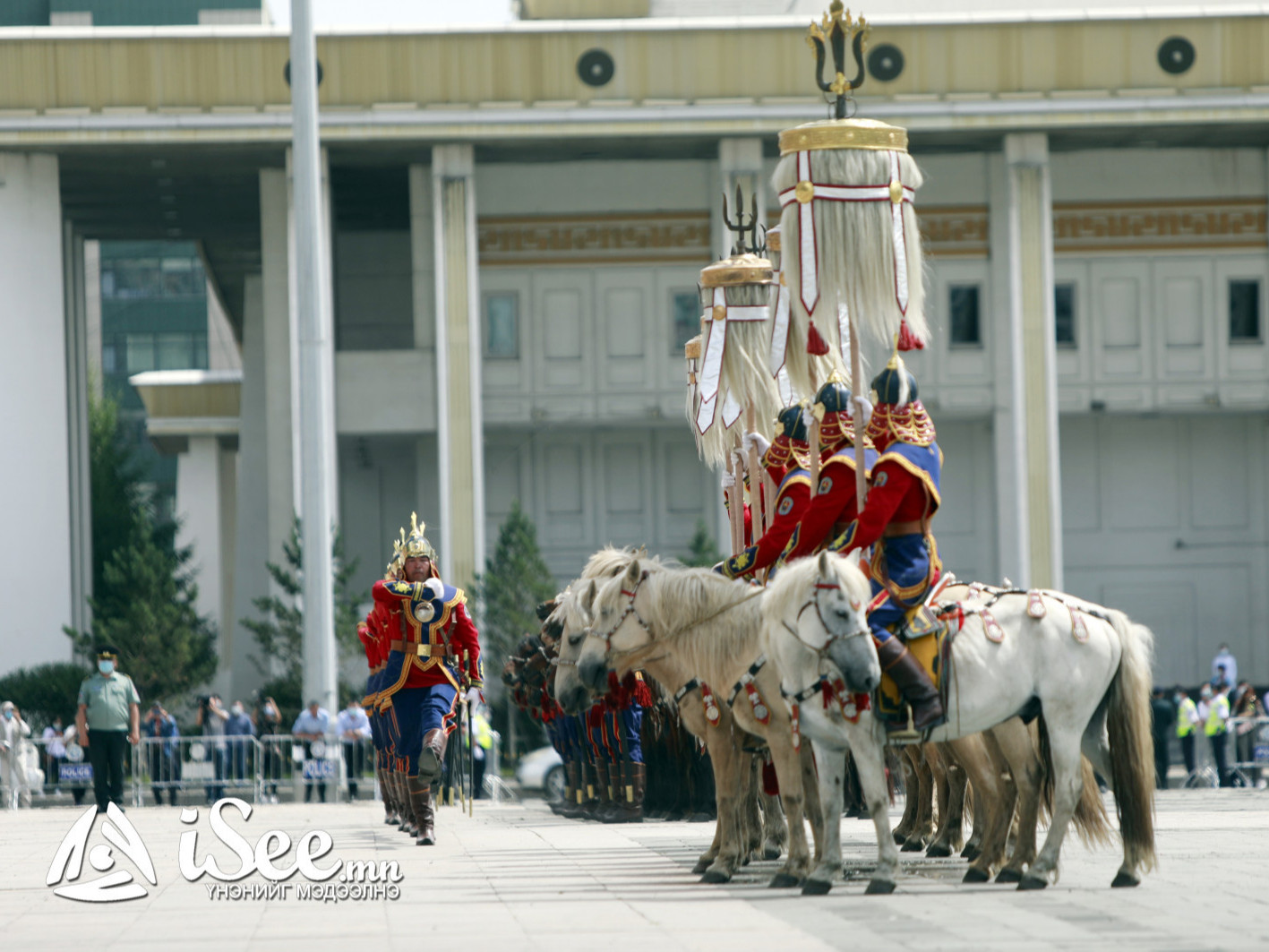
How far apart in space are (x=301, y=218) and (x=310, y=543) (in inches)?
161

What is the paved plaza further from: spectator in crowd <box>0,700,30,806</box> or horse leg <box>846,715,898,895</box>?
spectator in crowd <box>0,700,30,806</box>

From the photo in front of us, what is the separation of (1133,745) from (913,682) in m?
1.27

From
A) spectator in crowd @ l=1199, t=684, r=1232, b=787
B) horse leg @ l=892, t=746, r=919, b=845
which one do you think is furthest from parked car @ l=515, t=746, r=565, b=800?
horse leg @ l=892, t=746, r=919, b=845

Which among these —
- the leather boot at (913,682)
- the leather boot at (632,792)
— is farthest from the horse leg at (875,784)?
the leather boot at (632,792)

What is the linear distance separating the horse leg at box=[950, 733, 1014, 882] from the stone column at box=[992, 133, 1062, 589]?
24892 millimetres

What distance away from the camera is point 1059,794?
937 cm

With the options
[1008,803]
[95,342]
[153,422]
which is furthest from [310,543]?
[95,342]

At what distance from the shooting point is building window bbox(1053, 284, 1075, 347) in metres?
37.4

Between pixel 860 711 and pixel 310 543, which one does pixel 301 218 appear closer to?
pixel 310 543

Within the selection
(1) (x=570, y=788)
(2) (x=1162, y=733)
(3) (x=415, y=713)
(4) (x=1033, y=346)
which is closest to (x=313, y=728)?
(1) (x=570, y=788)

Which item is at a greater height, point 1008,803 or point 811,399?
point 811,399

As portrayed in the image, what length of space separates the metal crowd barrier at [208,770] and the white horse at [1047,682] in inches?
554

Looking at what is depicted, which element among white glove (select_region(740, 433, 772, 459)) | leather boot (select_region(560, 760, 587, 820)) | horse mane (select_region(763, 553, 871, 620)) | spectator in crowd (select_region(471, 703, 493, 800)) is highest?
white glove (select_region(740, 433, 772, 459))

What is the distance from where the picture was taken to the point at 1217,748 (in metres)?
23.3
